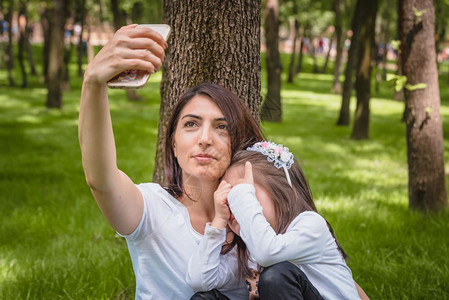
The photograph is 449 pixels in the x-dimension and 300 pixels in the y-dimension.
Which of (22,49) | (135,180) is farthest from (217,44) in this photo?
(22,49)

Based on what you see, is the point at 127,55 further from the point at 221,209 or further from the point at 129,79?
the point at 221,209

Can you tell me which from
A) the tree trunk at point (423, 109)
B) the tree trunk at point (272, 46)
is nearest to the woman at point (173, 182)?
the tree trunk at point (423, 109)

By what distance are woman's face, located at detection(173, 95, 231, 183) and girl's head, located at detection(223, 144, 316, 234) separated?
63mm

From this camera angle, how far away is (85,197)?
6.09m

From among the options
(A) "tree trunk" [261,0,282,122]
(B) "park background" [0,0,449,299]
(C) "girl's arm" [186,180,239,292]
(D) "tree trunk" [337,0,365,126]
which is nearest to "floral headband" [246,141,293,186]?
(C) "girl's arm" [186,180,239,292]

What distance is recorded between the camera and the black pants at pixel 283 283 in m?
2.06

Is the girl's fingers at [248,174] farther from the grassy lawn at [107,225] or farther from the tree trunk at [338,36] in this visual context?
the tree trunk at [338,36]

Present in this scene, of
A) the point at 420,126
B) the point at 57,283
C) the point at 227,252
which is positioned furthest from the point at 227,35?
the point at 420,126

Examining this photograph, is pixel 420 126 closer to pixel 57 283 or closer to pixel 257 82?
pixel 257 82

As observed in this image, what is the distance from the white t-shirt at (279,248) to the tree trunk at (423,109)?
10.3 feet

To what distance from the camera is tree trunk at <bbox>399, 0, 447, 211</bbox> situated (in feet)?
16.4

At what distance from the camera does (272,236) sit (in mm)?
2072

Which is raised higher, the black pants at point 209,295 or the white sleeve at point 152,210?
the white sleeve at point 152,210

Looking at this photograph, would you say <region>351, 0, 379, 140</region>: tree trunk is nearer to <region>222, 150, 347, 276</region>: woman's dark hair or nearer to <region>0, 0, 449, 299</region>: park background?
<region>0, 0, 449, 299</region>: park background
